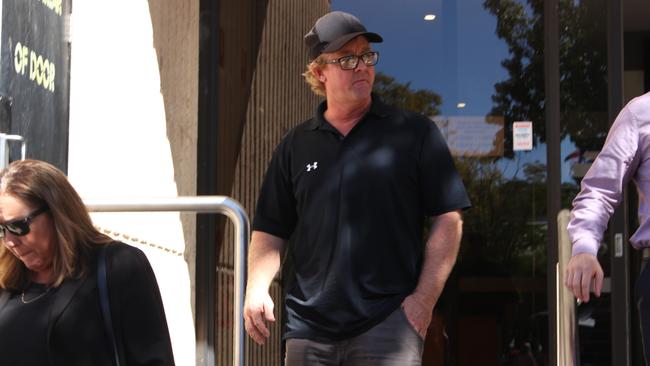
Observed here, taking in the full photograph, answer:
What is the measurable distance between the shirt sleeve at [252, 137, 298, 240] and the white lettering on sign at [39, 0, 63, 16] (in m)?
1.62

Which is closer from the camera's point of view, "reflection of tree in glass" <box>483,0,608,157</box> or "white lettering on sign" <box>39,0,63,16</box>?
"white lettering on sign" <box>39,0,63,16</box>

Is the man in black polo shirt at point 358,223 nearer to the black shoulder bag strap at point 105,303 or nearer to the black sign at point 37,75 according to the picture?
the black shoulder bag strap at point 105,303

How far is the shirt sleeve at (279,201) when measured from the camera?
3.53 metres

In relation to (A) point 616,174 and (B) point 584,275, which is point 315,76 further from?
(B) point 584,275

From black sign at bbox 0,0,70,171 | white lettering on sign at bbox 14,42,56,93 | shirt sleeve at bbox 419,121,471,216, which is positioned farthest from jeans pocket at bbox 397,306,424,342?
white lettering on sign at bbox 14,42,56,93

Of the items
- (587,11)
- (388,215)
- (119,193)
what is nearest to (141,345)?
(388,215)

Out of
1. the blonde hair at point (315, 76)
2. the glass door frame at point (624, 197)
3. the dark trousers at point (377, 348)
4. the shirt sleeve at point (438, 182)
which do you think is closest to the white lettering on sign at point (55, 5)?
the blonde hair at point (315, 76)

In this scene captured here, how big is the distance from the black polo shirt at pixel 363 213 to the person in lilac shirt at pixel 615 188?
0.44 metres

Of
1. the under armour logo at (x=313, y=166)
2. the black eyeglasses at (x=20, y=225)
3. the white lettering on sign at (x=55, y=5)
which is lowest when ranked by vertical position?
the black eyeglasses at (x=20, y=225)

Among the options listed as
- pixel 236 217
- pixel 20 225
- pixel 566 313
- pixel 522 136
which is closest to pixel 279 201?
pixel 236 217

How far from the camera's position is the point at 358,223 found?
3250mm

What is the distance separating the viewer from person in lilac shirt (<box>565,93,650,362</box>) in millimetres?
2920

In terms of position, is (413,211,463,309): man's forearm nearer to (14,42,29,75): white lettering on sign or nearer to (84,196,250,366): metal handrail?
(84,196,250,366): metal handrail

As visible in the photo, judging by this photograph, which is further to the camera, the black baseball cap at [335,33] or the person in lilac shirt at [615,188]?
the black baseball cap at [335,33]
